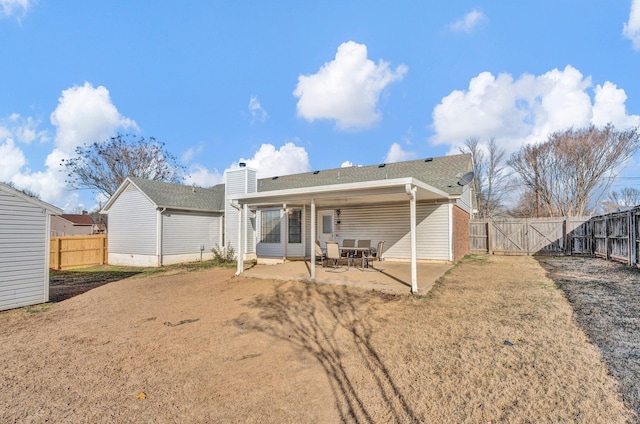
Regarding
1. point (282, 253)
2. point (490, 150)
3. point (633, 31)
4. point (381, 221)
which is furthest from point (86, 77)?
point (490, 150)

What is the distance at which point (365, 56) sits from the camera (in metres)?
16.4

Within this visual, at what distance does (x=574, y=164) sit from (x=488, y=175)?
715 cm

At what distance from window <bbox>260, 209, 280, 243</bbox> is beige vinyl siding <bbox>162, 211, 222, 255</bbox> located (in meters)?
4.83

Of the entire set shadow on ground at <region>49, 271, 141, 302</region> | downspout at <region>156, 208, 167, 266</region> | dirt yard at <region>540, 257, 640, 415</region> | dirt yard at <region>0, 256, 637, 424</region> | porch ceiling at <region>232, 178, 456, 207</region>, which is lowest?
shadow on ground at <region>49, 271, 141, 302</region>

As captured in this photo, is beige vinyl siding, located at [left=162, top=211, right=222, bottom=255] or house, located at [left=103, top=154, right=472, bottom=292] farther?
beige vinyl siding, located at [left=162, top=211, right=222, bottom=255]

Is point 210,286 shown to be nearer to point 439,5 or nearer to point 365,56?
point 439,5

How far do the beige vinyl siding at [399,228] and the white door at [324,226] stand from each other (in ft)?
1.20

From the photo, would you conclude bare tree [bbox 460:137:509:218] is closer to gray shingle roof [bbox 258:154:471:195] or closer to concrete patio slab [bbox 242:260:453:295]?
gray shingle roof [bbox 258:154:471:195]

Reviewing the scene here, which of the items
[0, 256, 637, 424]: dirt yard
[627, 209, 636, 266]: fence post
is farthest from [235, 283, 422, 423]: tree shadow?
[627, 209, 636, 266]: fence post

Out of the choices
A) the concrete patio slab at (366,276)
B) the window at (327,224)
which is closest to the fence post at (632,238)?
the concrete patio slab at (366,276)

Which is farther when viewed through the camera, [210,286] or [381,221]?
[381,221]

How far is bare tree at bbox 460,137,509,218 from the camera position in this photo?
2998cm

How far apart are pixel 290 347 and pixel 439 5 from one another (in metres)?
12.5

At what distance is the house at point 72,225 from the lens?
3986 centimetres
